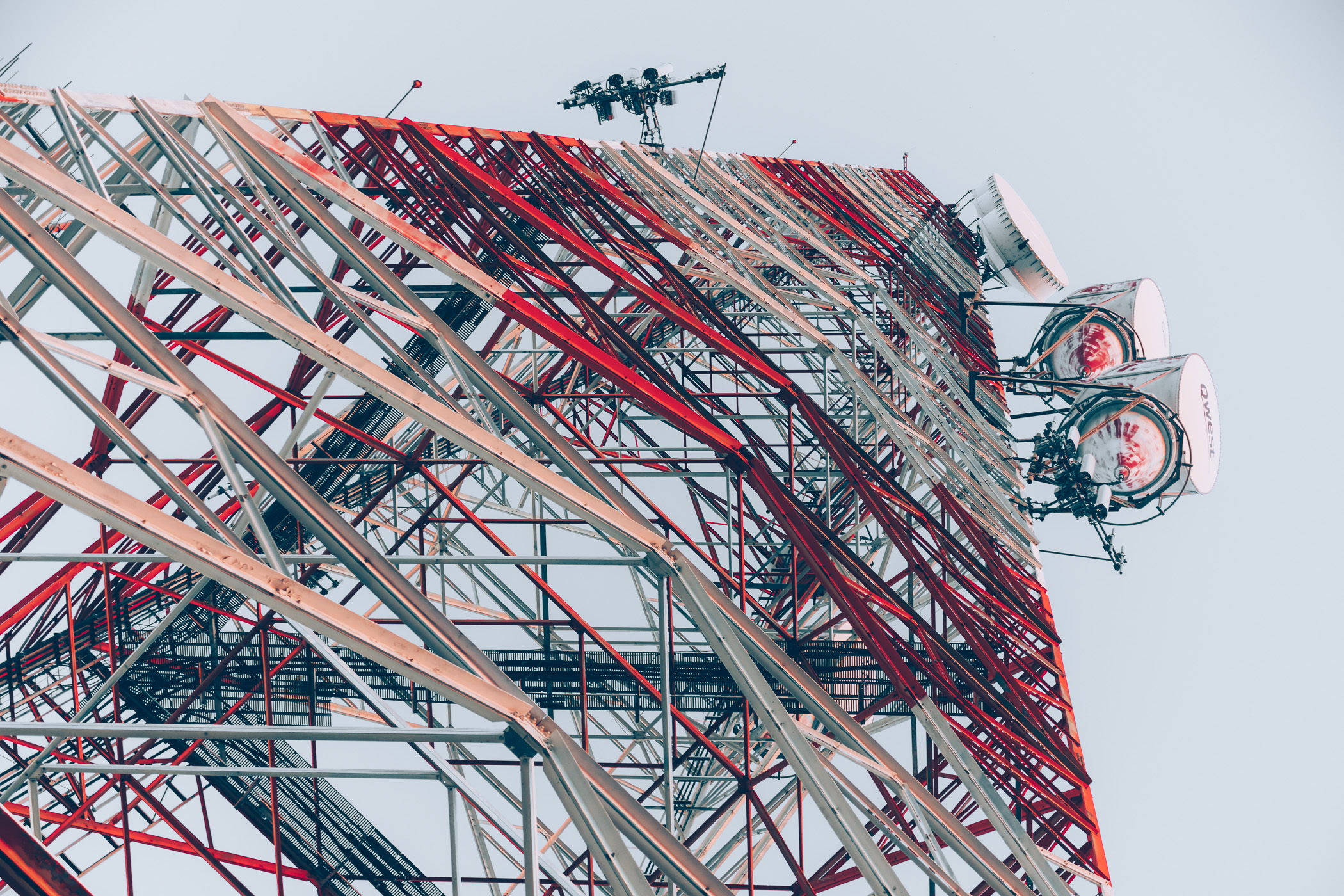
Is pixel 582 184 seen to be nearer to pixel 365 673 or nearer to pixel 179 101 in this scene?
pixel 179 101

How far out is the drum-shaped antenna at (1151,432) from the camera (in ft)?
68.3

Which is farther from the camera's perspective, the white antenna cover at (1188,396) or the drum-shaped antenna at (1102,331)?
the drum-shaped antenna at (1102,331)

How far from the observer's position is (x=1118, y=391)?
2134 cm

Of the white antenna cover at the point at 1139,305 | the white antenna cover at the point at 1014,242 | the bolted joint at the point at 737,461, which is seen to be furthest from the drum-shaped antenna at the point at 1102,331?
the bolted joint at the point at 737,461

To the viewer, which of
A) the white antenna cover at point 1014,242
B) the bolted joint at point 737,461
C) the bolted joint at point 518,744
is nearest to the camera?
the bolted joint at point 518,744

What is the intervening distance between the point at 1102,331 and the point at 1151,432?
5678mm

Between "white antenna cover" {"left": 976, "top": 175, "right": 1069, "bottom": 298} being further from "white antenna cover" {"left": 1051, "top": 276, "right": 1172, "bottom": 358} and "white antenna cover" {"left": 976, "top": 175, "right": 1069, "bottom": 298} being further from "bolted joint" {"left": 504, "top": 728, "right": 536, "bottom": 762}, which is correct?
"bolted joint" {"left": 504, "top": 728, "right": 536, "bottom": 762}

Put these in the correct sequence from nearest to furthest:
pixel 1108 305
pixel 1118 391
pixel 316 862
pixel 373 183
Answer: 1. pixel 316 862
2. pixel 373 183
3. pixel 1118 391
4. pixel 1108 305

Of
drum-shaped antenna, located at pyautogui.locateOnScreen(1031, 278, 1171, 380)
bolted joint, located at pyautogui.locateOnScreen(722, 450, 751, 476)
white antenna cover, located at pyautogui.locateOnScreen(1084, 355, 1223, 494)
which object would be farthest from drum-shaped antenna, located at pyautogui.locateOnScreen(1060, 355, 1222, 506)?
bolted joint, located at pyautogui.locateOnScreen(722, 450, 751, 476)

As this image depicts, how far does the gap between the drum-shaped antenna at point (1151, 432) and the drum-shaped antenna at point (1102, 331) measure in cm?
370

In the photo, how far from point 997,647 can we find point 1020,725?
6.69 feet

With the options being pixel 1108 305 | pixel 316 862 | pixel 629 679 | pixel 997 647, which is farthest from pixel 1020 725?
pixel 1108 305

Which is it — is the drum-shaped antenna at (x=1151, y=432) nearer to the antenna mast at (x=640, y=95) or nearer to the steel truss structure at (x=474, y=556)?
the steel truss structure at (x=474, y=556)

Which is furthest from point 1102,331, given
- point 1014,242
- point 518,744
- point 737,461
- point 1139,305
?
point 518,744
